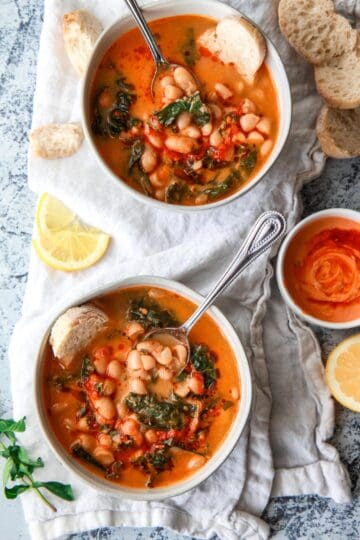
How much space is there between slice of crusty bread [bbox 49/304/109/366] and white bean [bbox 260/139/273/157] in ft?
2.83

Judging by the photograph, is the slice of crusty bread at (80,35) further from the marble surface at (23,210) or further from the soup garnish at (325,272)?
the soup garnish at (325,272)

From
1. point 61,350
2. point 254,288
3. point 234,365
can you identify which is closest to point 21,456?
point 61,350

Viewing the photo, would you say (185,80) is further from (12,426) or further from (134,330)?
(12,426)

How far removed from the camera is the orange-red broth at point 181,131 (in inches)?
106

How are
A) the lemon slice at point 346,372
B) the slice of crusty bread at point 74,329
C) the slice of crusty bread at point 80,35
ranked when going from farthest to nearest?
the lemon slice at point 346,372 < the slice of crusty bread at point 80,35 < the slice of crusty bread at point 74,329

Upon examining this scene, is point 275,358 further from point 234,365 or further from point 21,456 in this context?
point 21,456

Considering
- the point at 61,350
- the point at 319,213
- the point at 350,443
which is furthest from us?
the point at 350,443

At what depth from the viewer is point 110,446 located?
8.84 feet

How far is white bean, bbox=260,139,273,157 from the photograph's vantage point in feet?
8.97

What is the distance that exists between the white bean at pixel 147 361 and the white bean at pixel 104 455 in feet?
1.15

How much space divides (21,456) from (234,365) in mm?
1000

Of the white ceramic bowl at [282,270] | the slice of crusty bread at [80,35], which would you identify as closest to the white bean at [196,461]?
the white ceramic bowl at [282,270]

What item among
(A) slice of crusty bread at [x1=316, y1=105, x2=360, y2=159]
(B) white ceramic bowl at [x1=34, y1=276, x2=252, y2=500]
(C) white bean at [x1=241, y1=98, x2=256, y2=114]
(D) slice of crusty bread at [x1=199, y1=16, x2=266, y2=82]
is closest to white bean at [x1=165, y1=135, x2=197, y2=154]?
(C) white bean at [x1=241, y1=98, x2=256, y2=114]

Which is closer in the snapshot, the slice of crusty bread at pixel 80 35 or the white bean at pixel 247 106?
the white bean at pixel 247 106
